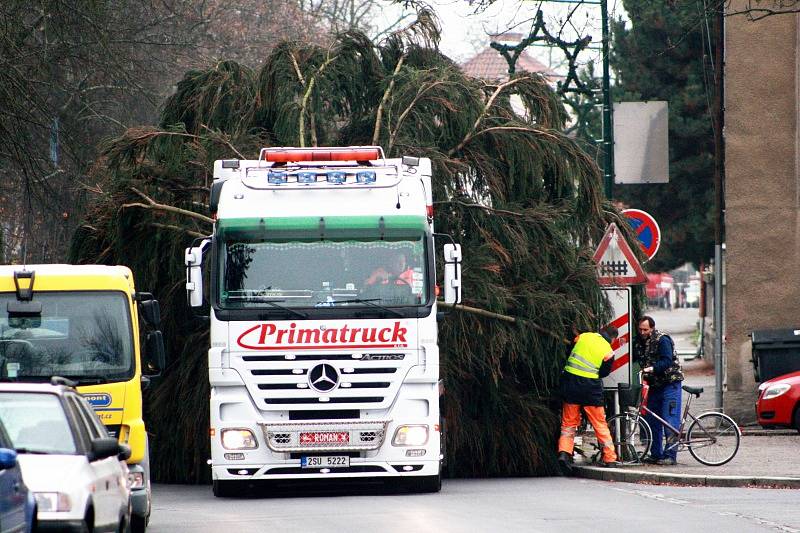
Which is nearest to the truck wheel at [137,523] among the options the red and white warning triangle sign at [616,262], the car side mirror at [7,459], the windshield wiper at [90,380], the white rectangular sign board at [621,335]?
the windshield wiper at [90,380]

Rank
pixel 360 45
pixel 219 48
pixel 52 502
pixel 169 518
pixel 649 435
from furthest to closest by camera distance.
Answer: pixel 219 48
pixel 360 45
pixel 649 435
pixel 169 518
pixel 52 502

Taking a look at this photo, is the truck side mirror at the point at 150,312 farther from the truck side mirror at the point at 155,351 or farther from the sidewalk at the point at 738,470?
the sidewalk at the point at 738,470

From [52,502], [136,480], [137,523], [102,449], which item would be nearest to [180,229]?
[136,480]

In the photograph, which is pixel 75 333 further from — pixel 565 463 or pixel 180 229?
pixel 565 463

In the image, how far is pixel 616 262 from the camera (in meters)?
19.2

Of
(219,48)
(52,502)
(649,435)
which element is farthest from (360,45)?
(219,48)

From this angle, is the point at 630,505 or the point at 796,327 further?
the point at 796,327

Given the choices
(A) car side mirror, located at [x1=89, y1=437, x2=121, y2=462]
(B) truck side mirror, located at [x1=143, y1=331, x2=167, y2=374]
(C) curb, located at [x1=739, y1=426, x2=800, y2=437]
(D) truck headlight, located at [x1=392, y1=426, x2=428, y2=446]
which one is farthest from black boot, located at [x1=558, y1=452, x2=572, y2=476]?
(A) car side mirror, located at [x1=89, y1=437, x2=121, y2=462]

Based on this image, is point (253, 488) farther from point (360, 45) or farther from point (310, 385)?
point (360, 45)

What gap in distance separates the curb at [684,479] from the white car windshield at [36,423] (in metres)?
8.94

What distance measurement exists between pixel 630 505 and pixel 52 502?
22.4ft

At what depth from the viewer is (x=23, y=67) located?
2095 cm

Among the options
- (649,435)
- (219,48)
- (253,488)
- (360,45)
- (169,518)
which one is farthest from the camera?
(219,48)

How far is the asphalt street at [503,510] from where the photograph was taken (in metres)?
12.5
